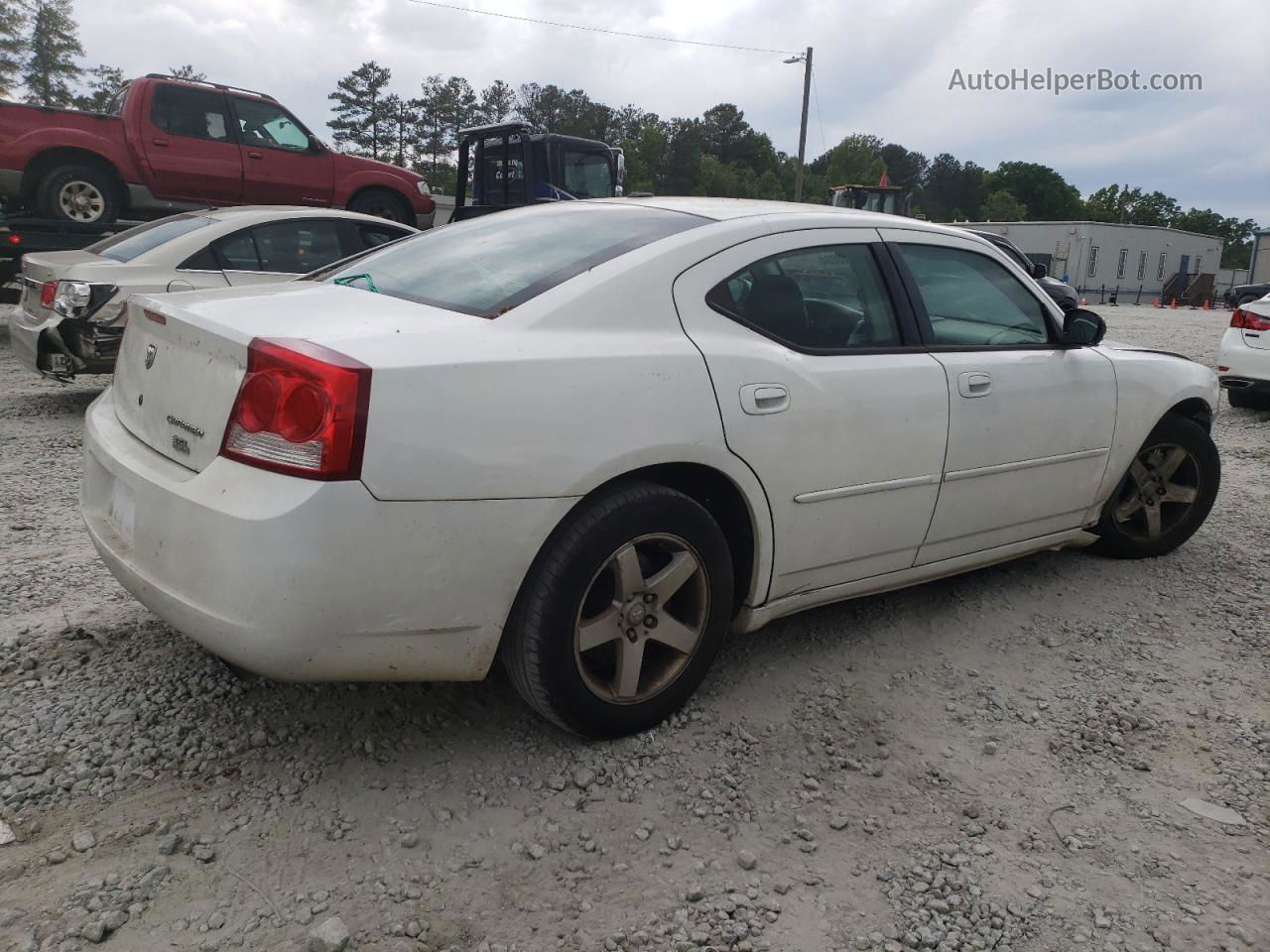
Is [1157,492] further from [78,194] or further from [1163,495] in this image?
[78,194]

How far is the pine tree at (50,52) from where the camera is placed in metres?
51.6

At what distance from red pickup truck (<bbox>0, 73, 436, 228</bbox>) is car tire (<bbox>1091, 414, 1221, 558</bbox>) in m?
9.23

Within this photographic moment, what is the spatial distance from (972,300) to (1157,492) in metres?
1.60

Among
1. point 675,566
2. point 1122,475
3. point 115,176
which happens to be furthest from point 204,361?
point 115,176

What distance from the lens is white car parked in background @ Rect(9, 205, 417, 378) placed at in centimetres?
616

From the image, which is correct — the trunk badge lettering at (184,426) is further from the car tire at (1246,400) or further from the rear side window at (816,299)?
the car tire at (1246,400)

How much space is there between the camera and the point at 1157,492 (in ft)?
14.8

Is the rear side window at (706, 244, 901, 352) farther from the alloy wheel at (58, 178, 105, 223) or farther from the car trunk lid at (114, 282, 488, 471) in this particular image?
the alloy wheel at (58, 178, 105, 223)

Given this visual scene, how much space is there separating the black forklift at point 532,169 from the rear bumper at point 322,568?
10.9m

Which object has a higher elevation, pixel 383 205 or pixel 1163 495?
pixel 383 205

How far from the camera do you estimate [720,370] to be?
2.73 m

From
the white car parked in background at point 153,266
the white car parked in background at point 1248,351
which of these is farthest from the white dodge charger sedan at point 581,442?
the white car parked in background at point 1248,351

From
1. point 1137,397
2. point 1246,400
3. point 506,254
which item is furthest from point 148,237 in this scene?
point 1246,400

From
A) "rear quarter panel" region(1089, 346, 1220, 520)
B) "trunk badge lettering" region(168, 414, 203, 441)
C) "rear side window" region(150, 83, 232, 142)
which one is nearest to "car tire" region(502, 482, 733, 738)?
"trunk badge lettering" region(168, 414, 203, 441)
